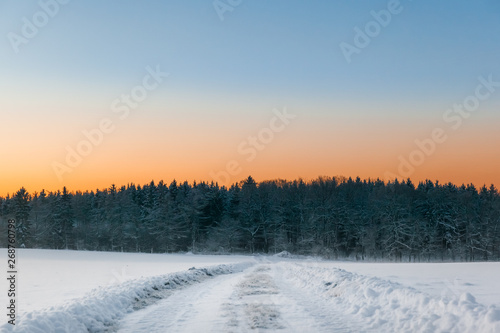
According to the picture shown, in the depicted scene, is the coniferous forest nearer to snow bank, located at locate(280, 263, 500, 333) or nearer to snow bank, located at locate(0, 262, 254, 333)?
snow bank, located at locate(280, 263, 500, 333)

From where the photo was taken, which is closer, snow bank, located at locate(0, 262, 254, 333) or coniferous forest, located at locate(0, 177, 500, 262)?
snow bank, located at locate(0, 262, 254, 333)

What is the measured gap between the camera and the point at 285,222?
95.2m

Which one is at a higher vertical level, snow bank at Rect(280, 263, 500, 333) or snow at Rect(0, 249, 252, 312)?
snow bank at Rect(280, 263, 500, 333)

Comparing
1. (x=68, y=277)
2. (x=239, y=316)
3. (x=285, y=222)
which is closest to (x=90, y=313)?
(x=239, y=316)

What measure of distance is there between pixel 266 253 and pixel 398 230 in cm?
2918

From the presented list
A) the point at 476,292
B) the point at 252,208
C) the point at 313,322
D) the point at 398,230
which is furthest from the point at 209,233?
the point at 313,322

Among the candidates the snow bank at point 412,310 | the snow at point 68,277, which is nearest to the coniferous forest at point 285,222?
the snow at point 68,277

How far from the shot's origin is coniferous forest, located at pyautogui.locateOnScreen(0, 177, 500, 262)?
80062 millimetres

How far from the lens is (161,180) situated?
119 meters

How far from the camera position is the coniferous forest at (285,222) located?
80062 millimetres

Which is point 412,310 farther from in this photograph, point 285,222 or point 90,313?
point 285,222

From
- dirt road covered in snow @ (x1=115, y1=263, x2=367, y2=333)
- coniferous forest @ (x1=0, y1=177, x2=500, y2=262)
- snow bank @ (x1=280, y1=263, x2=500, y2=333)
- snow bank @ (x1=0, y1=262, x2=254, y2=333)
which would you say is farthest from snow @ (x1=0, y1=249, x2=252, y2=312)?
coniferous forest @ (x1=0, y1=177, x2=500, y2=262)

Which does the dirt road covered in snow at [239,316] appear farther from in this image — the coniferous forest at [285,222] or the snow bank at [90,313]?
the coniferous forest at [285,222]

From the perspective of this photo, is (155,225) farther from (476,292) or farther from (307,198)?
(476,292)
